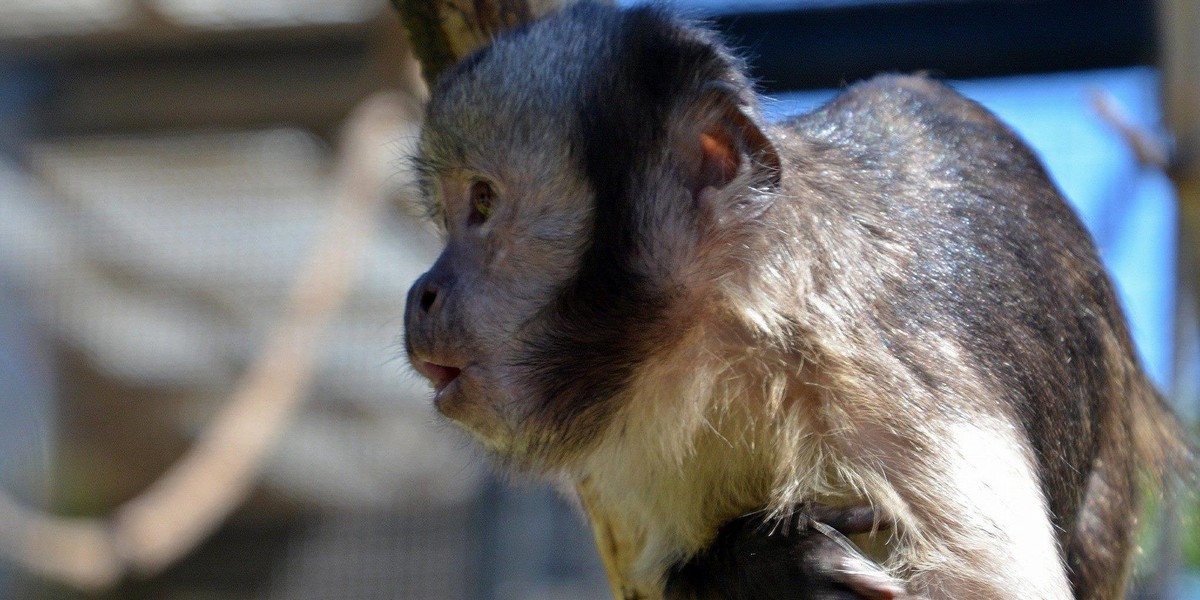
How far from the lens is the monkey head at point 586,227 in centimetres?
242

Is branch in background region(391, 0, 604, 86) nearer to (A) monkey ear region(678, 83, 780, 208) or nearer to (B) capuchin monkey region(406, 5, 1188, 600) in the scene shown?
(B) capuchin monkey region(406, 5, 1188, 600)

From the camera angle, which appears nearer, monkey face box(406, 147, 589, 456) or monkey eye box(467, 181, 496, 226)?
monkey face box(406, 147, 589, 456)

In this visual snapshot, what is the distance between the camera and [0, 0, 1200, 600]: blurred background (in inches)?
190

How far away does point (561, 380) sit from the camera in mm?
2451

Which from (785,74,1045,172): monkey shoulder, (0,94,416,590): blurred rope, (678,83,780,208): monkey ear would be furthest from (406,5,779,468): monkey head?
(0,94,416,590): blurred rope

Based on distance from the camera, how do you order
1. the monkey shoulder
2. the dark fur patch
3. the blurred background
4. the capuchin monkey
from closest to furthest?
the capuchin monkey, the dark fur patch, the monkey shoulder, the blurred background

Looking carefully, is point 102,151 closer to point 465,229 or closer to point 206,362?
point 206,362

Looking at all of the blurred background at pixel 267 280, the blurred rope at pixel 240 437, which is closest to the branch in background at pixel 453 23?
the blurred background at pixel 267 280

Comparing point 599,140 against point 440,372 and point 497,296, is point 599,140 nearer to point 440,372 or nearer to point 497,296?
point 497,296

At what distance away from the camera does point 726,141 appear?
245 centimetres

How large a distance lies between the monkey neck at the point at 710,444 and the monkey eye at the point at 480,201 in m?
0.46

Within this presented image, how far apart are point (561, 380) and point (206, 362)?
702cm

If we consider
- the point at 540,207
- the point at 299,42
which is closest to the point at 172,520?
the point at 299,42

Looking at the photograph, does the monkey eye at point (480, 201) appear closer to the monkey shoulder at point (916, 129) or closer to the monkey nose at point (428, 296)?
the monkey nose at point (428, 296)
